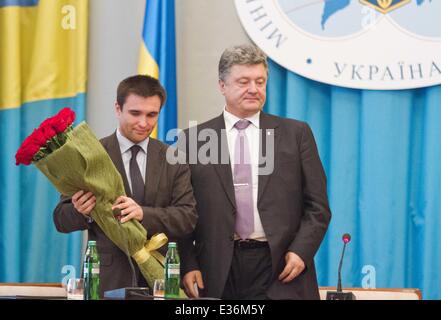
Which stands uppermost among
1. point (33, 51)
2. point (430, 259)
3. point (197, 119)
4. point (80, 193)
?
point (33, 51)

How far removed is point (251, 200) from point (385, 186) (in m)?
1.51

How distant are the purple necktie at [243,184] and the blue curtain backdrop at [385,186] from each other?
1300mm

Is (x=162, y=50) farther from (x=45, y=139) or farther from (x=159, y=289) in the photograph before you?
(x=159, y=289)

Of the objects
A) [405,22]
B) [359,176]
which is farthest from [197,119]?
[405,22]

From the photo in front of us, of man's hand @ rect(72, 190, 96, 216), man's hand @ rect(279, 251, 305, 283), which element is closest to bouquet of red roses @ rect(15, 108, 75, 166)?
man's hand @ rect(72, 190, 96, 216)

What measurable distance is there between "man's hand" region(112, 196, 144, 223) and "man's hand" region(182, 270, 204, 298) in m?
0.44

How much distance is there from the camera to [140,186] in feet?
11.3

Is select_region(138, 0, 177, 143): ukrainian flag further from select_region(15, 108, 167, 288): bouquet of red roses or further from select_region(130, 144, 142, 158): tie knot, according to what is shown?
select_region(15, 108, 167, 288): bouquet of red roses

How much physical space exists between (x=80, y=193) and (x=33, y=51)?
229cm

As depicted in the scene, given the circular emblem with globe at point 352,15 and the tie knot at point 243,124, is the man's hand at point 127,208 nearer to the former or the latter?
the tie knot at point 243,124

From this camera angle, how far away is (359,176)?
4867 millimetres

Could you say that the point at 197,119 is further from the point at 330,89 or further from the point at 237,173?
the point at 237,173

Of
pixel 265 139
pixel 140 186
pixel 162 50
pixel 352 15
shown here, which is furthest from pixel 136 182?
pixel 352 15

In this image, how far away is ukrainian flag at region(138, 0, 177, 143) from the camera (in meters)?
4.98
